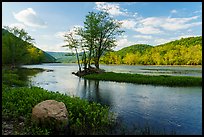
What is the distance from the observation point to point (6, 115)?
10.8 m

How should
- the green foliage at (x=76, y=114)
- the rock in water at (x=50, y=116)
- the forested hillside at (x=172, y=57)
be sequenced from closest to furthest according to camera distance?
the rock in water at (x=50, y=116)
the green foliage at (x=76, y=114)
the forested hillside at (x=172, y=57)

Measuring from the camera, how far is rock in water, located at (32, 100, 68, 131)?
31.7 ft

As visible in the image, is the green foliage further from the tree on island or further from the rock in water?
the tree on island

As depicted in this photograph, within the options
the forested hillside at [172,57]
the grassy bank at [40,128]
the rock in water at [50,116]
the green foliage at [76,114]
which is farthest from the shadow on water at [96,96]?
the forested hillside at [172,57]

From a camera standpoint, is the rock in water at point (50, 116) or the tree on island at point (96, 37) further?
the tree on island at point (96, 37)

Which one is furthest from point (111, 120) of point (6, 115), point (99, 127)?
point (6, 115)

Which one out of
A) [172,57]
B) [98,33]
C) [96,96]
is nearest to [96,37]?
[98,33]

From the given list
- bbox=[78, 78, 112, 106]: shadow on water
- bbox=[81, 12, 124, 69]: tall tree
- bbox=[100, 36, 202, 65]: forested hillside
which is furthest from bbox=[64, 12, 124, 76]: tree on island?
bbox=[100, 36, 202, 65]: forested hillside

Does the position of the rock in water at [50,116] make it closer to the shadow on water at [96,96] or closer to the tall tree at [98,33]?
the shadow on water at [96,96]

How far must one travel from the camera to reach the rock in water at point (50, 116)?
966 cm

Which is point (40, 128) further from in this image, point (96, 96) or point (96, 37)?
point (96, 37)

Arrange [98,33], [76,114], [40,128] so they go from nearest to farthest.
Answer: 1. [40,128]
2. [76,114]
3. [98,33]

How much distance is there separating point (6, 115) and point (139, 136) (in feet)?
19.8

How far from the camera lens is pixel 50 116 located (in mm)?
9648
